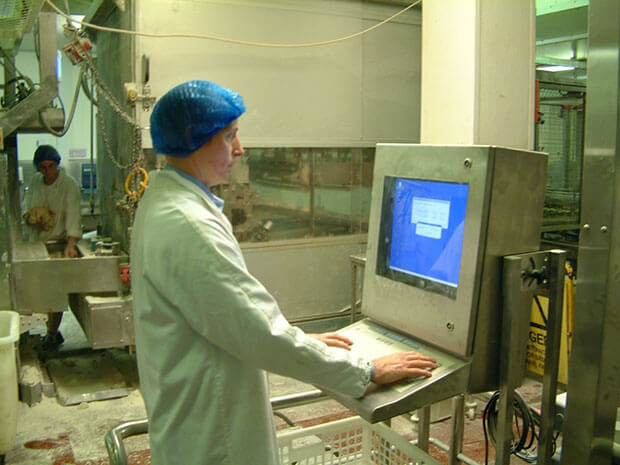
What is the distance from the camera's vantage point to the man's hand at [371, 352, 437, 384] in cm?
150

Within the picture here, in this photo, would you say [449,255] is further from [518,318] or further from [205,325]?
[205,325]

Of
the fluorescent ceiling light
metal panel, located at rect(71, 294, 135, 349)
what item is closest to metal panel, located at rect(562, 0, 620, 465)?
metal panel, located at rect(71, 294, 135, 349)

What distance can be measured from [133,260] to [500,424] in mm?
949

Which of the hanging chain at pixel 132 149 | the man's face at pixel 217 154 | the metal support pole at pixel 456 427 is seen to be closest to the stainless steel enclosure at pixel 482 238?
the man's face at pixel 217 154

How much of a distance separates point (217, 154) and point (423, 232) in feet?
1.89

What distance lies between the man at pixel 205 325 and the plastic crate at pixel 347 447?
478 mm

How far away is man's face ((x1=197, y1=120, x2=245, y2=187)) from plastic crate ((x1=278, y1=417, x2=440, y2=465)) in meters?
0.87

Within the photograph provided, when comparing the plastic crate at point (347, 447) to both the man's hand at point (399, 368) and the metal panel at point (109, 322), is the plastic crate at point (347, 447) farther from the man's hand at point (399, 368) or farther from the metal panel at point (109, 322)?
the metal panel at point (109, 322)

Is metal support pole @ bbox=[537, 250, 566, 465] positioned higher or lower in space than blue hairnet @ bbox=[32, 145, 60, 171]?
lower

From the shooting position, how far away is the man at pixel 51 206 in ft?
14.8

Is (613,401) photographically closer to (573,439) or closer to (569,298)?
(573,439)

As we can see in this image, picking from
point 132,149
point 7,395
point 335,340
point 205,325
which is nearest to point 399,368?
point 335,340

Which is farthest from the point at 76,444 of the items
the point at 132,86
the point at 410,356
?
the point at 410,356

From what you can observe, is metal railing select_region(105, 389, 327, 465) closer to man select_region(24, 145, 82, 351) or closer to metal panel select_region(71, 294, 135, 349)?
metal panel select_region(71, 294, 135, 349)
